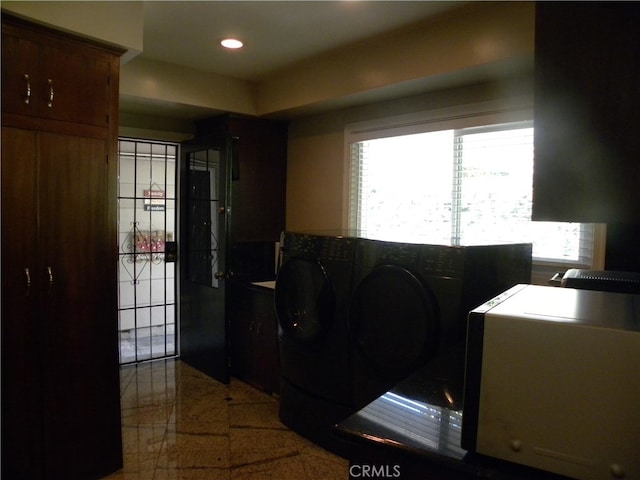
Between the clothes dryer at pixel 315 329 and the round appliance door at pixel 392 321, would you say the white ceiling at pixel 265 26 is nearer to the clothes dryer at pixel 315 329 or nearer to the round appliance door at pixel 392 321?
the clothes dryer at pixel 315 329

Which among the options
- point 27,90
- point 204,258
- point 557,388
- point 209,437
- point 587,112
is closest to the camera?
point 557,388

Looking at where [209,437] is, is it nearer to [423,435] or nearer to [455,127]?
[423,435]

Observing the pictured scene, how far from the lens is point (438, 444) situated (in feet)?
3.31

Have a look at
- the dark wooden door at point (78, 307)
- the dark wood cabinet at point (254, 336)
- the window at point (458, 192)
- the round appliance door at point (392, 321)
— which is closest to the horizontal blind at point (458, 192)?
the window at point (458, 192)

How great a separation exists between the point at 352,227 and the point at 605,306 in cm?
256

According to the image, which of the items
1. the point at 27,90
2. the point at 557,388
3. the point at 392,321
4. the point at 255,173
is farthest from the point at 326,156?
the point at 557,388

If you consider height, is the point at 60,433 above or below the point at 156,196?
below

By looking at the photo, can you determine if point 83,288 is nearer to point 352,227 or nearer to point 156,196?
point 352,227

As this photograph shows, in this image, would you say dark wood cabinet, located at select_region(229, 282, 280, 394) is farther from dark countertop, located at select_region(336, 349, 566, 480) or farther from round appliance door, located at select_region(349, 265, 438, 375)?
dark countertop, located at select_region(336, 349, 566, 480)

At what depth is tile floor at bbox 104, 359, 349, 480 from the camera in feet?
8.04

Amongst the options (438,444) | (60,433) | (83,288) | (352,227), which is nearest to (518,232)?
(352,227)

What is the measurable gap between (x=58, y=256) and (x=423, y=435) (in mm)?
1897

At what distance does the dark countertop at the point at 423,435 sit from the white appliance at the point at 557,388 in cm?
4

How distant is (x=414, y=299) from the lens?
2039 millimetres
